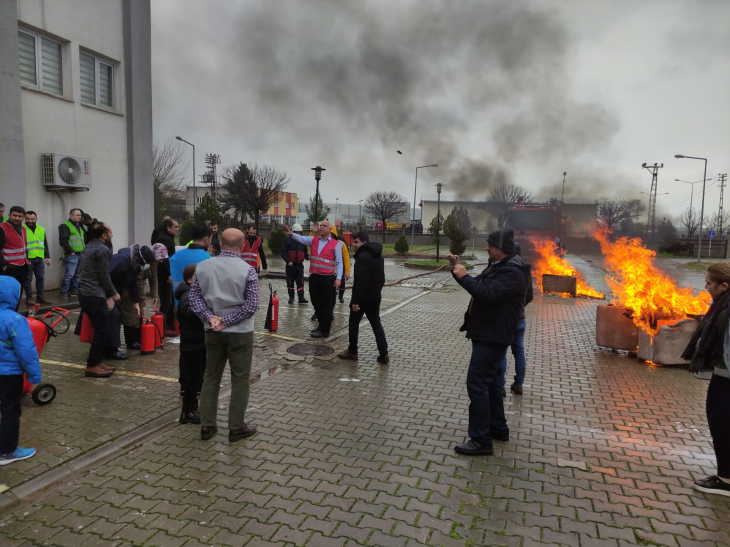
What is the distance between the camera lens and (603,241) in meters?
14.9

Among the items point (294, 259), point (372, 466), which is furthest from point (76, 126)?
point (372, 466)

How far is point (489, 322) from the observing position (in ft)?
13.5

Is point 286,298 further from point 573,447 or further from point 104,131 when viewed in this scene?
point 573,447

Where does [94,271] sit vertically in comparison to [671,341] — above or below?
above

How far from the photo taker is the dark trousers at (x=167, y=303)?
25.7ft

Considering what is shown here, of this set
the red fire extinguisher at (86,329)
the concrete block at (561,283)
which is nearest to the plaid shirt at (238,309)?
the red fire extinguisher at (86,329)

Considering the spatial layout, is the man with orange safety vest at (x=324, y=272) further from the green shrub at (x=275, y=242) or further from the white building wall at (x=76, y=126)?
the green shrub at (x=275, y=242)

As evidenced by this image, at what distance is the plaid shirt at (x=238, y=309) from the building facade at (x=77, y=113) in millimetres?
7639

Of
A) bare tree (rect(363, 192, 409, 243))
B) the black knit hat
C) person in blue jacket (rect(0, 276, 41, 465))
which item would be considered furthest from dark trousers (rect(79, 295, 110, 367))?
bare tree (rect(363, 192, 409, 243))

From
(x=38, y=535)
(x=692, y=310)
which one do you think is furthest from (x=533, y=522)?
(x=692, y=310)

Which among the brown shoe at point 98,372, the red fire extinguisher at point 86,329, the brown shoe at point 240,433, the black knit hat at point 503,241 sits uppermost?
the black knit hat at point 503,241

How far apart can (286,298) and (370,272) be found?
580cm

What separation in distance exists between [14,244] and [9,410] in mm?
5886

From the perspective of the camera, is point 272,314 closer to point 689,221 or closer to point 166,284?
point 166,284
